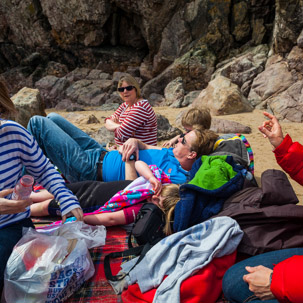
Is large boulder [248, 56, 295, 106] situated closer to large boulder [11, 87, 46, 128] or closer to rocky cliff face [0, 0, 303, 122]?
rocky cliff face [0, 0, 303, 122]

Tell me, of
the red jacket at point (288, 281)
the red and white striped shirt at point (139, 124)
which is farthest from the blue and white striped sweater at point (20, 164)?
the red and white striped shirt at point (139, 124)

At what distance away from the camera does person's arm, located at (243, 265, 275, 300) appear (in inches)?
50.9

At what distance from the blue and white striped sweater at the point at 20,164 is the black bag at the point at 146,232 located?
488 mm

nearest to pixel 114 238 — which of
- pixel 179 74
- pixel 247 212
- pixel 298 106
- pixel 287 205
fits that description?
pixel 247 212

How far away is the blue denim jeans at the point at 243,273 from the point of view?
1.43m

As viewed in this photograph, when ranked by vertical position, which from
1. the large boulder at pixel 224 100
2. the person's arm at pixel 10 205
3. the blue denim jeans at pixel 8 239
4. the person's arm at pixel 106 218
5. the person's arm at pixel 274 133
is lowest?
the large boulder at pixel 224 100

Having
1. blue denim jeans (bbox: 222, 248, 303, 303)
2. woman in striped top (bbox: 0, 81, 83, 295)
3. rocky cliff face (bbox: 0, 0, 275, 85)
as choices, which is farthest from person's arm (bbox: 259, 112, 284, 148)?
rocky cliff face (bbox: 0, 0, 275, 85)

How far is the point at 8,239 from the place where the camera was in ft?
5.10

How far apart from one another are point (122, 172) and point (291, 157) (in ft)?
5.48

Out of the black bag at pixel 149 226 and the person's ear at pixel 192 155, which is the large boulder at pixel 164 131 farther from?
the black bag at pixel 149 226

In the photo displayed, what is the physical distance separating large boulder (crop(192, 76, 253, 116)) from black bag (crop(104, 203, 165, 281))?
631 cm

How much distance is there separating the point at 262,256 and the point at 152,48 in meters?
15.5

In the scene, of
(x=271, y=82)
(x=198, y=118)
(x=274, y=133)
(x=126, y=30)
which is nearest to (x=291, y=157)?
(x=274, y=133)

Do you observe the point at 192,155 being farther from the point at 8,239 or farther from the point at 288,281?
the point at 8,239
